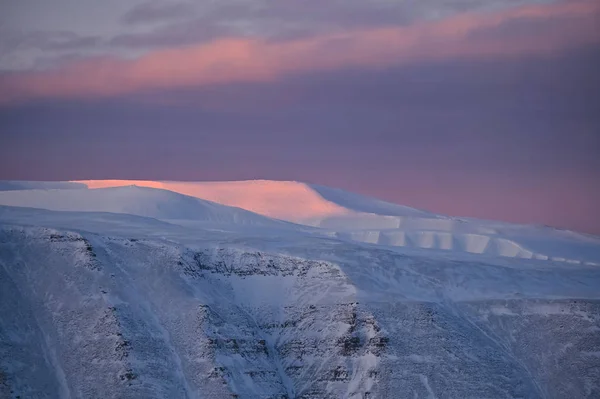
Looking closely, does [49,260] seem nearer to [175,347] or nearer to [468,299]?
[175,347]

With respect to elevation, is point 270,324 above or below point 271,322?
below

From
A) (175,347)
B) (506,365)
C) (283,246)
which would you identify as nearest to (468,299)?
(506,365)

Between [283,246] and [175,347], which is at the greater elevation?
[283,246]

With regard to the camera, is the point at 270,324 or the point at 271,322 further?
the point at 271,322
